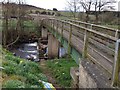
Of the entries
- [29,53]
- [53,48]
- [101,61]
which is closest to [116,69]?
[101,61]

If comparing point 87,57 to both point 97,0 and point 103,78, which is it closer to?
point 103,78

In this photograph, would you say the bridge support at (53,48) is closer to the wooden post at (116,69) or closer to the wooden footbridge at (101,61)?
the wooden footbridge at (101,61)

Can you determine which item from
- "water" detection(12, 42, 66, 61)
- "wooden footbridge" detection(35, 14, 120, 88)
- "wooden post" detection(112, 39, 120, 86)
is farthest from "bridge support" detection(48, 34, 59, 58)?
"wooden post" detection(112, 39, 120, 86)

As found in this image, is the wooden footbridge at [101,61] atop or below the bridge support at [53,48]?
atop

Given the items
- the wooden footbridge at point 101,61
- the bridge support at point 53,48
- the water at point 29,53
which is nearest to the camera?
the wooden footbridge at point 101,61

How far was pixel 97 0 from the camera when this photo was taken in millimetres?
49844

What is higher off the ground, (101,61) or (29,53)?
(101,61)

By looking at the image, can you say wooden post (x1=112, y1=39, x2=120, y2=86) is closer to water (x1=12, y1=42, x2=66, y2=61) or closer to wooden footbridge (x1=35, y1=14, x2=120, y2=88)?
wooden footbridge (x1=35, y1=14, x2=120, y2=88)

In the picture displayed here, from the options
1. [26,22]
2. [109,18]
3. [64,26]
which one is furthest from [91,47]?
[26,22]

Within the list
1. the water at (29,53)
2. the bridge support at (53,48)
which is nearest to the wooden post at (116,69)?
the water at (29,53)

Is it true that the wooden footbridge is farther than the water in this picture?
No

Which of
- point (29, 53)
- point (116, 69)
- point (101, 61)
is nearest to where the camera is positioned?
point (116, 69)

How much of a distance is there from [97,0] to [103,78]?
1827 inches

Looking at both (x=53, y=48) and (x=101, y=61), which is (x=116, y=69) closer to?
(x=101, y=61)
